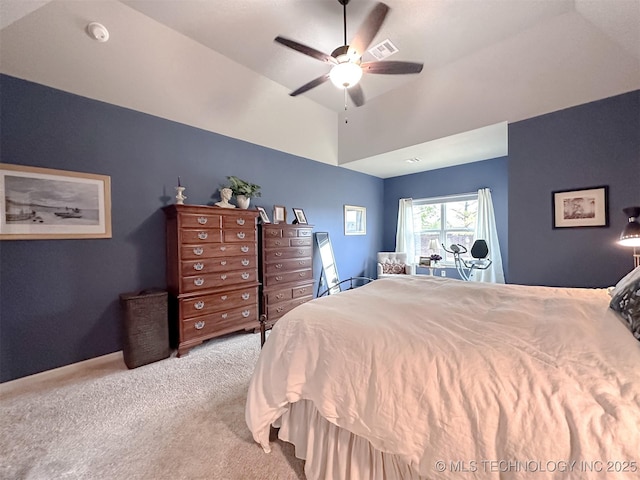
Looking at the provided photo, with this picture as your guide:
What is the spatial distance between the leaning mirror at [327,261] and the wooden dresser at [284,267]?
0.58 metres

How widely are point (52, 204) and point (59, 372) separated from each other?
1.57 meters

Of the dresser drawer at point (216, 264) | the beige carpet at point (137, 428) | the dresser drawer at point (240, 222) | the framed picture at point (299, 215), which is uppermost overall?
the framed picture at point (299, 215)

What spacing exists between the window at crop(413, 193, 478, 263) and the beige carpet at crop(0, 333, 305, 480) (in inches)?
178

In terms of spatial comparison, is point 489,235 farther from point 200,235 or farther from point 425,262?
point 200,235

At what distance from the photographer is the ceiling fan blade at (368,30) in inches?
69.7

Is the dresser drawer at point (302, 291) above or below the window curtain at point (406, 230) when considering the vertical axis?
below

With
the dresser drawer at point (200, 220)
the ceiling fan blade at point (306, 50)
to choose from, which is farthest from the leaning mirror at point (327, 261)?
the ceiling fan blade at point (306, 50)

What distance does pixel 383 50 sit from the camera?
288cm

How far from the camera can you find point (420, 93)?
3.66 m

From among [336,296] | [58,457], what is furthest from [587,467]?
[58,457]

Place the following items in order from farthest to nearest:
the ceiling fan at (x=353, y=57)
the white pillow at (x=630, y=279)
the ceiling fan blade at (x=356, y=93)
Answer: the ceiling fan blade at (x=356, y=93), the ceiling fan at (x=353, y=57), the white pillow at (x=630, y=279)

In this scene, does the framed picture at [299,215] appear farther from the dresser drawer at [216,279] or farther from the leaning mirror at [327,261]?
the dresser drawer at [216,279]

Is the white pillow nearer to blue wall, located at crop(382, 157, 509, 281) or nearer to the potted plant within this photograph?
blue wall, located at crop(382, 157, 509, 281)

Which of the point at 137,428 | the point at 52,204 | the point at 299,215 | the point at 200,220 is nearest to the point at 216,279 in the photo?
the point at 200,220
